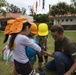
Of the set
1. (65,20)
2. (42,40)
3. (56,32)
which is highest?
(56,32)

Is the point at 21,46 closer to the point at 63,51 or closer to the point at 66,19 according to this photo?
the point at 63,51

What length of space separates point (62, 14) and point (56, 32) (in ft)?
150

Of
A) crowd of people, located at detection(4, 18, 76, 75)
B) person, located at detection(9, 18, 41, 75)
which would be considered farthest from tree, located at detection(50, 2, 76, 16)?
person, located at detection(9, 18, 41, 75)

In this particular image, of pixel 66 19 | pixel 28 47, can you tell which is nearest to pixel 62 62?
pixel 28 47

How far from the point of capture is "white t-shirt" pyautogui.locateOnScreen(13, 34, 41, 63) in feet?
11.6

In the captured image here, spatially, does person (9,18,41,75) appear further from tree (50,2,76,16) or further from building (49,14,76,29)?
tree (50,2,76,16)

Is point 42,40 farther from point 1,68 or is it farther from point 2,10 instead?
point 2,10

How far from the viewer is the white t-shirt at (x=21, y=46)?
3.53 metres

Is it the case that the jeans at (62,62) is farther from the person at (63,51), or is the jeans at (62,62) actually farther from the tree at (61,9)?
the tree at (61,9)

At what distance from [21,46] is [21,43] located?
54mm

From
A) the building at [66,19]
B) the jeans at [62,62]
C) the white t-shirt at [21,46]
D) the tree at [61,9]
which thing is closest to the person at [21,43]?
the white t-shirt at [21,46]

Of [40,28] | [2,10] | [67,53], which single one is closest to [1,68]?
[40,28]

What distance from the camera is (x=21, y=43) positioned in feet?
11.7

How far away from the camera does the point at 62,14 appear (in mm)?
49062
